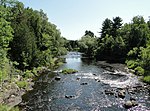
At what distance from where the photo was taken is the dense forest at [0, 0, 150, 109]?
24422mm

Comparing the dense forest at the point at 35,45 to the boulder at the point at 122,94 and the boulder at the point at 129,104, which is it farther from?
the boulder at the point at 129,104

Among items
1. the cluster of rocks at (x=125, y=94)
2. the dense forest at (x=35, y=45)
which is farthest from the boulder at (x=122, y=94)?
the dense forest at (x=35, y=45)

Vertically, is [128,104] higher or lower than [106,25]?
lower

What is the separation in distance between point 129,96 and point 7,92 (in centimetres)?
1816

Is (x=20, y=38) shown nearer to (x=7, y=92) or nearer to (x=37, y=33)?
(x=37, y=33)

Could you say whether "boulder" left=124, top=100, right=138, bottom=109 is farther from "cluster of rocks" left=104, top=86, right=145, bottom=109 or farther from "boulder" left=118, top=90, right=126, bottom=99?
"boulder" left=118, top=90, right=126, bottom=99

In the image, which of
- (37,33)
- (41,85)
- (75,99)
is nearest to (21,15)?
(37,33)

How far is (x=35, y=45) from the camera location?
55.2 m

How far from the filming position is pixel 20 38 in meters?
49.7

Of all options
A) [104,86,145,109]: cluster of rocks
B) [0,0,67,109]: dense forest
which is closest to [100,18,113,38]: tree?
[0,0,67,109]: dense forest

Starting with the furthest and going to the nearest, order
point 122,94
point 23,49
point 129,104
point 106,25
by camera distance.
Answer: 1. point 106,25
2. point 23,49
3. point 122,94
4. point 129,104

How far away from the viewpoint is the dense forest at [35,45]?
24422 millimetres

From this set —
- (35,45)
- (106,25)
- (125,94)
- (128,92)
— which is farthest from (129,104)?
(106,25)

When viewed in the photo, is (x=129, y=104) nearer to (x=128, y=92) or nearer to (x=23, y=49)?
(x=128, y=92)
